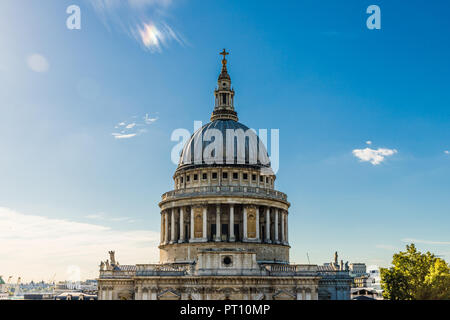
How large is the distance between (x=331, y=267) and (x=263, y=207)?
14951mm

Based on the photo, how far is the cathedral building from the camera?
66625mm

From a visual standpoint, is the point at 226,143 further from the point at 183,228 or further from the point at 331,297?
the point at 331,297

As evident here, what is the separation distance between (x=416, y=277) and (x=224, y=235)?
29.1 m

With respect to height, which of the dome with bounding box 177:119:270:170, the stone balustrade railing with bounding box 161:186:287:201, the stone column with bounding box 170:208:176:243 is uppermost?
the dome with bounding box 177:119:270:170

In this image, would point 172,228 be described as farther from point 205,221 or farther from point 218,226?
point 218,226

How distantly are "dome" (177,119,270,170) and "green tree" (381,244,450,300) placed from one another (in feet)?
91.9

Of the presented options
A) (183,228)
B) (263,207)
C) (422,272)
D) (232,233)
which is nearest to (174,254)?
(183,228)

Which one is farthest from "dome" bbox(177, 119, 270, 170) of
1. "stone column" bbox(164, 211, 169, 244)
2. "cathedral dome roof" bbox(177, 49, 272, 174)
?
"stone column" bbox(164, 211, 169, 244)

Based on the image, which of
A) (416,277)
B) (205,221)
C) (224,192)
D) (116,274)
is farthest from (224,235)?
(416,277)

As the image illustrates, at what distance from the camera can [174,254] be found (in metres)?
80.9

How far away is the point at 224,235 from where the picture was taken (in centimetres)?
7912

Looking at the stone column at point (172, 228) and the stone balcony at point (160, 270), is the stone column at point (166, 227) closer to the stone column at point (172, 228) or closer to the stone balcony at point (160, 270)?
the stone column at point (172, 228)

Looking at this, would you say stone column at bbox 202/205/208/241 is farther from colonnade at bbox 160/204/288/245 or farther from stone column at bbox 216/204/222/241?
stone column at bbox 216/204/222/241

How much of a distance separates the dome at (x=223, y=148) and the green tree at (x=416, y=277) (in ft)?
91.9
